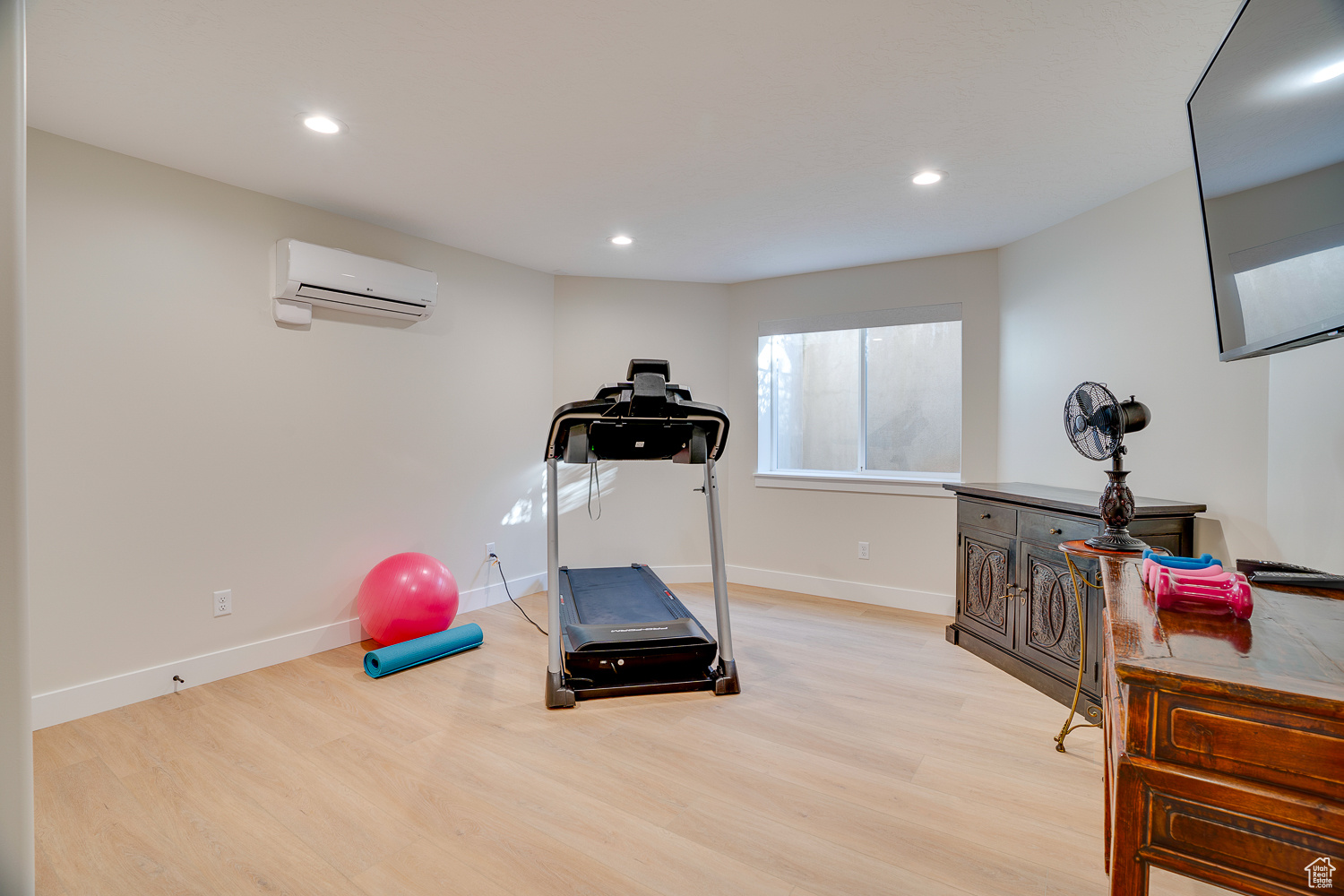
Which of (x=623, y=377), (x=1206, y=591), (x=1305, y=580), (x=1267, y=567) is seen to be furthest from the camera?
(x=623, y=377)

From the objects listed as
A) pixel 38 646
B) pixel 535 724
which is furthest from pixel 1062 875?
pixel 38 646

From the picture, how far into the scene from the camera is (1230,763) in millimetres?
788

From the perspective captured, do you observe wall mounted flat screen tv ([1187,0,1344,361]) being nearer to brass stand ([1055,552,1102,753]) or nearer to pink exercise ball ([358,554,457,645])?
brass stand ([1055,552,1102,753])

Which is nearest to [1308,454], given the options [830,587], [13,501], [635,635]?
[635,635]

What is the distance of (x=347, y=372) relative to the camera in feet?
11.0

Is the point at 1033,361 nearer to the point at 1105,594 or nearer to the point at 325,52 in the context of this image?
the point at 1105,594

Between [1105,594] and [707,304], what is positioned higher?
[707,304]

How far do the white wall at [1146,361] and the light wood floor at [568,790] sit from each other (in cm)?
113

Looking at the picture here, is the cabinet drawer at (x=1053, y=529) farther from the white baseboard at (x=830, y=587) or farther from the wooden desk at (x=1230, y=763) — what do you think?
the wooden desk at (x=1230, y=763)

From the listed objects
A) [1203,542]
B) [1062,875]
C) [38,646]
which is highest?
[1203,542]

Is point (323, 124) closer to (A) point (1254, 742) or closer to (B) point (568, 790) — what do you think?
(B) point (568, 790)

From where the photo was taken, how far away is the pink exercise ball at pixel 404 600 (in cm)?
310

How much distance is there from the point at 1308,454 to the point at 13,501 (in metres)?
3.10

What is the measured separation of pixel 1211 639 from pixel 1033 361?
3016 mm
